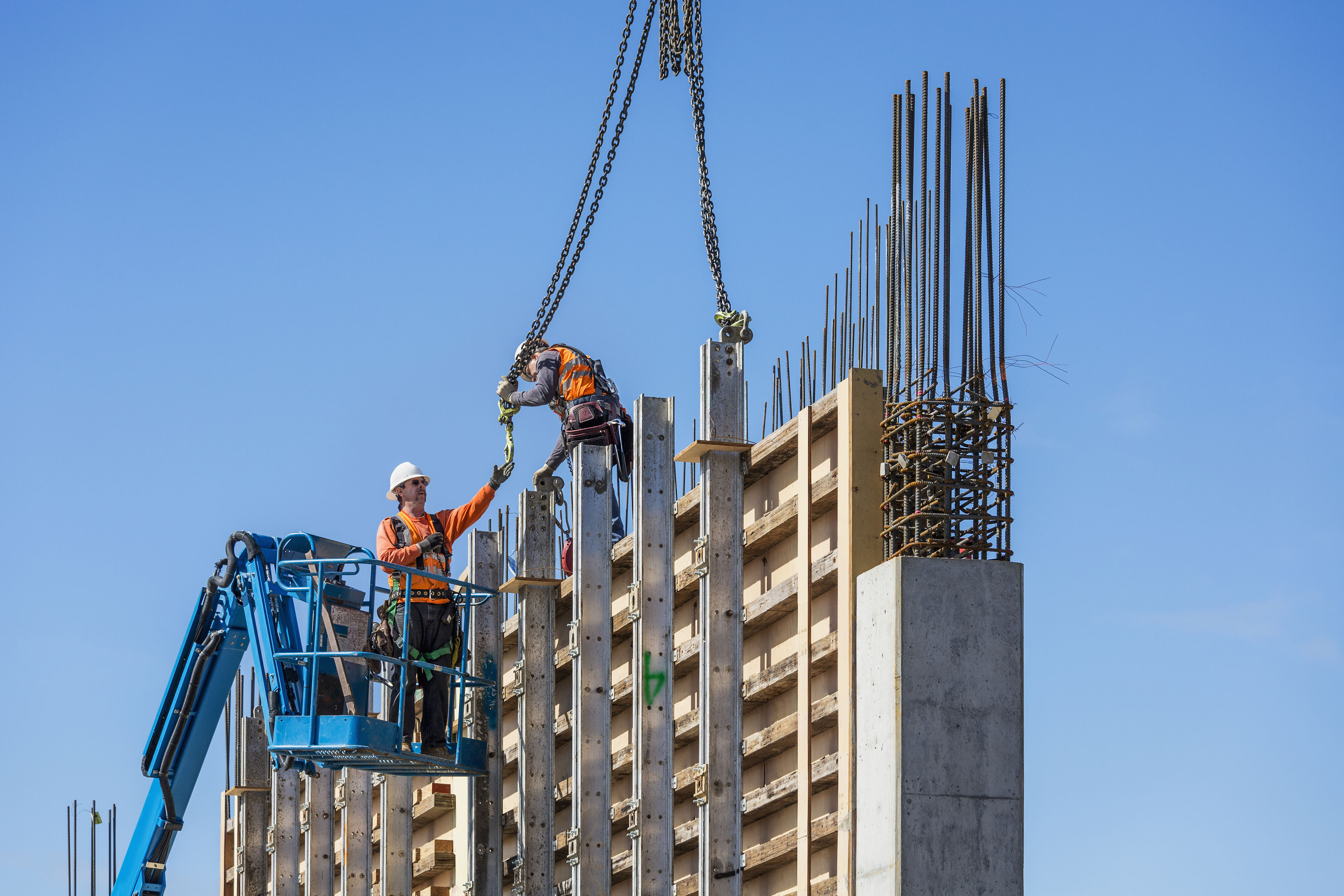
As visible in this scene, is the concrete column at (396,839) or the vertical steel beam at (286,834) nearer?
the concrete column at (396,839)

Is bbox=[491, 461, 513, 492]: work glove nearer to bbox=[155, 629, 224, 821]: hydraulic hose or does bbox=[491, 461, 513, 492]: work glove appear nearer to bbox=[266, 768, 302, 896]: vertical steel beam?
bbox=[155, 629, 224, 821]: hydraulic hose

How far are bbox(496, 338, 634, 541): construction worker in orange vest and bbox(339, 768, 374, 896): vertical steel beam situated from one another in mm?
4178

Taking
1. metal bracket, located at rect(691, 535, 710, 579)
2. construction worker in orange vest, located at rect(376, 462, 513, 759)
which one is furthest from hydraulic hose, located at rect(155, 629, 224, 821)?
metal bracket, located at rect(691, 535, 710, 579)

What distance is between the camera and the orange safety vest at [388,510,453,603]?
1449cm

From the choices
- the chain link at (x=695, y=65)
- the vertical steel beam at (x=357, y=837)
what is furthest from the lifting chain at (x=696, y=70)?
the vertical steel beam at (x=357, y=837)

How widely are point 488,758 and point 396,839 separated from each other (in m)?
1.94

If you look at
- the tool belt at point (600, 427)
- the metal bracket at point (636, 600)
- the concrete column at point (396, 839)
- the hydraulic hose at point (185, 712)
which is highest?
the tool belt at point (600, 427)

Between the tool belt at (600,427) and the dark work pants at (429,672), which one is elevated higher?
the tool belt at (600,427)

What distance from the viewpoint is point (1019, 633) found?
1084 cm

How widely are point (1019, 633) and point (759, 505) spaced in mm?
2737

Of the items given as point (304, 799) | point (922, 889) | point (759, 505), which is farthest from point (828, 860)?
point (304, 799)

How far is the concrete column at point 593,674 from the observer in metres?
14.1

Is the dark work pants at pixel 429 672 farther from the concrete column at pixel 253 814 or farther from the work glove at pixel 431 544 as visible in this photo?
the concrete column at pixel 253 814

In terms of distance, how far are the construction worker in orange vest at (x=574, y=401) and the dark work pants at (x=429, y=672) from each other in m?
1.60
